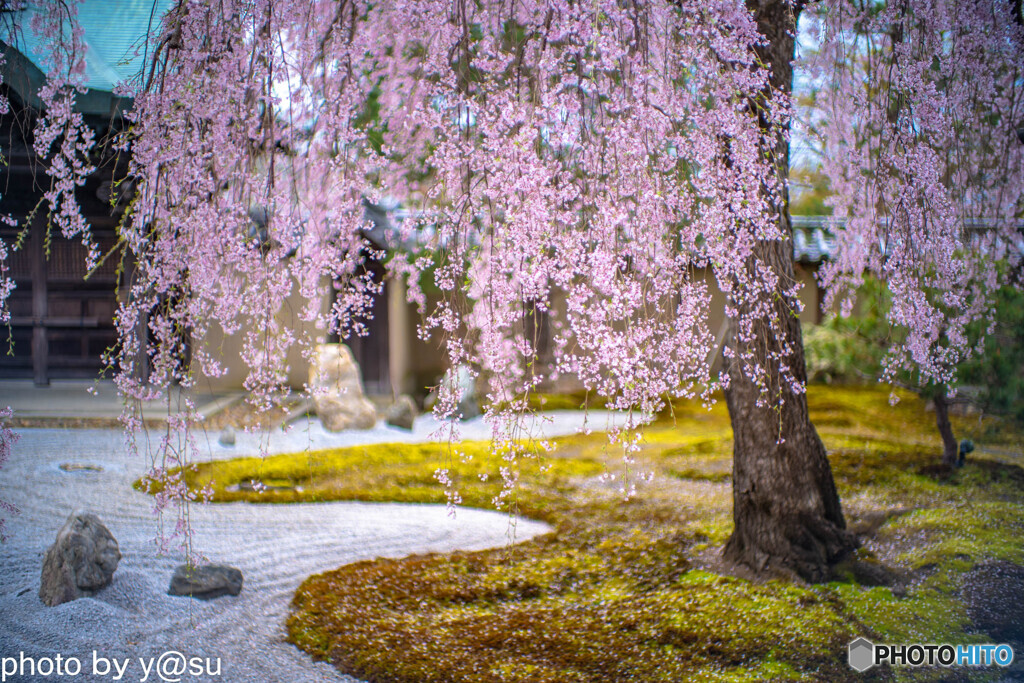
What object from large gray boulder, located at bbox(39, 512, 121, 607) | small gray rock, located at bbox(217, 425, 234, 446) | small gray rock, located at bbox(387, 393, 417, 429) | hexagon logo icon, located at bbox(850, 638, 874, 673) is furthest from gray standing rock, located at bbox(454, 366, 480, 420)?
hexagon logo icon, located at bbox(850, 638, 874, 673)

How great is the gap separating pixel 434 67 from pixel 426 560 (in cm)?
267

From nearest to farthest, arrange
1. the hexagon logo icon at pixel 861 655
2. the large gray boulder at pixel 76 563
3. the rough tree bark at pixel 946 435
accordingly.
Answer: the hexagon logo icon at pixel 861 655 < the large gray boulder at pixel 76 563 < the rough tree bark at pixel 946 435

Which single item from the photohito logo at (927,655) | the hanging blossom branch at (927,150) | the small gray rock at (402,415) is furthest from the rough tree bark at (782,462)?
the small gray rock at (402,415)

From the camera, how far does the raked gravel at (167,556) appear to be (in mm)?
2859

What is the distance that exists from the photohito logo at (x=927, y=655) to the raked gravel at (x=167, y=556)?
1717 mm

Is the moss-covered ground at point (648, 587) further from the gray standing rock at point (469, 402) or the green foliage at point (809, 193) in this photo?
the green foliage at point (809, 193)

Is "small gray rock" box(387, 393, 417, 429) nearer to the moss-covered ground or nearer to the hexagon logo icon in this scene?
→ the moss-covered ground

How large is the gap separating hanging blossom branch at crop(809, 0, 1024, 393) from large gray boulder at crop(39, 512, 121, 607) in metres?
3.89

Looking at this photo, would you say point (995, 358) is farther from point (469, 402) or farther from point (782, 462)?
point (469, 402)

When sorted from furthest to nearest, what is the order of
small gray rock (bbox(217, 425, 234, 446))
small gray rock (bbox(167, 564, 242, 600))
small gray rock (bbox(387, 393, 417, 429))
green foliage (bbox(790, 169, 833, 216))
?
green foliage (bbox(790, 169, 833, 216)) → small gray rock (bbox(387, 393, 417, 429)) → small gray rock (bbox(217, 425, 234, 446)) → small gray rock (bbox(167, 564, 242, 600))

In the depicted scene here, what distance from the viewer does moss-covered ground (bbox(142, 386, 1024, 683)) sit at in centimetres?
284

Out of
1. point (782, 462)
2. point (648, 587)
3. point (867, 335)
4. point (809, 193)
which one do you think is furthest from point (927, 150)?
point (809, 193)

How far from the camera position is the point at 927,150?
9.14 feet

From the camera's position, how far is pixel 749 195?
280 centimetres
